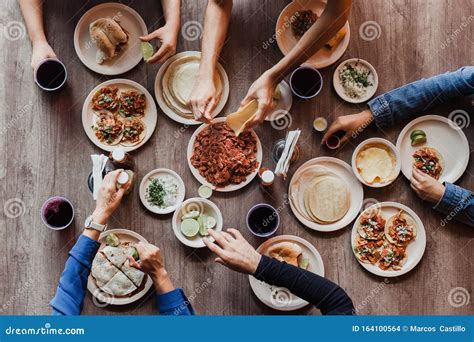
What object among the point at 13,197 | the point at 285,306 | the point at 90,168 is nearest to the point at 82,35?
the point at 90,168

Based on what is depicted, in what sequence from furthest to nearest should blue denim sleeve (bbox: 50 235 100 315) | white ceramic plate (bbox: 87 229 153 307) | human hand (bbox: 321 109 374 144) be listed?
human hand (bbox: 321 109 374 144), white ceramic plate (bbox: 87 229 153 307), blue denim sleeve (bbox: 50 235 100 315)

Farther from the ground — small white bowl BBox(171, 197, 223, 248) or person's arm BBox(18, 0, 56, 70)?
person's arm BBox(18, 0, 56, 70)

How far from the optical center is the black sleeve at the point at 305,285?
295 centimetres

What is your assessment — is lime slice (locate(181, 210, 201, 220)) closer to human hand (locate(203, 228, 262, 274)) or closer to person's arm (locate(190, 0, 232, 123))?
human hand (locate(203, 228, 262, 274))

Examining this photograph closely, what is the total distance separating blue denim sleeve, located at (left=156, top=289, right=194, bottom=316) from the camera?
2.98 meters

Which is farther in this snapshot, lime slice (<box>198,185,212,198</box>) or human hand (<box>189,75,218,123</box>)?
lime slice (<box>198,185,212,198</box>)

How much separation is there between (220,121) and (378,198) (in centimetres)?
106

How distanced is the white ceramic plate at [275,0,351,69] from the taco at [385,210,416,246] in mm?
1016

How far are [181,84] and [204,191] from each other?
0.65m

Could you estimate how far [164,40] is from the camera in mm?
3184

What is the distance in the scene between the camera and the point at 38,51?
3.27m

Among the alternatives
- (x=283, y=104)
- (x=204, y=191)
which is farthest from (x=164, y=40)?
(x=204, y=191)

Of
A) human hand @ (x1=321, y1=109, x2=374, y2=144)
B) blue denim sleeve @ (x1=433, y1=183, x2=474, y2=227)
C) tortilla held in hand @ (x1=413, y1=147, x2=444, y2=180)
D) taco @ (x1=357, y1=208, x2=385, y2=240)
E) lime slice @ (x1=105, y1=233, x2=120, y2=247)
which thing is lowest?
lime slice @ (x1=105, y1=233, x2=120, y2=247)

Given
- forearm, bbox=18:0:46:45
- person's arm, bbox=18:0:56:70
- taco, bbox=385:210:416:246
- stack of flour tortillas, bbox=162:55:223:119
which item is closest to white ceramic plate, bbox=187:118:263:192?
stack of flour tortillas, bbox=162:55:223:119
